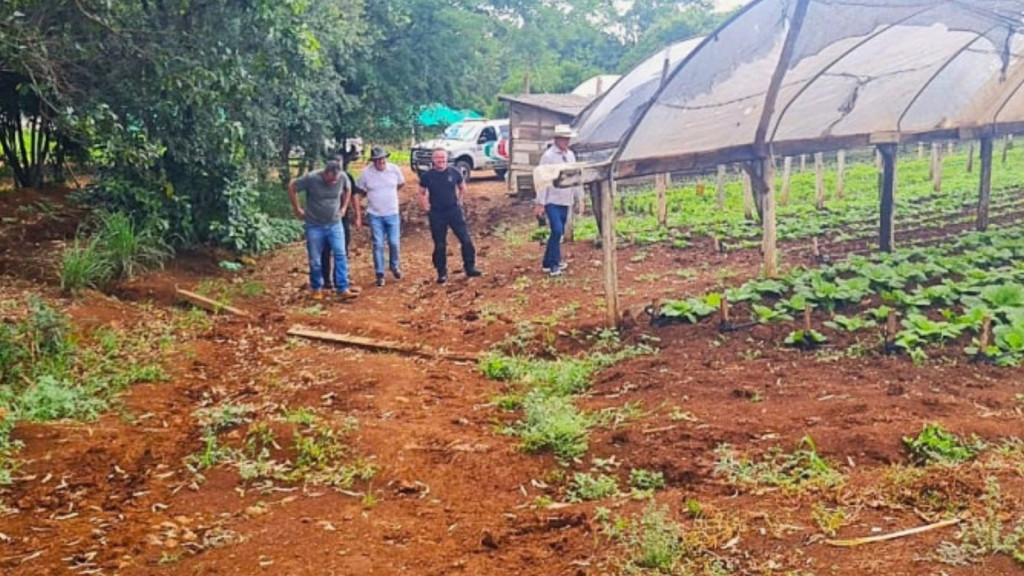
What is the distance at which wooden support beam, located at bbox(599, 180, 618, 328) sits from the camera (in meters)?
7.19

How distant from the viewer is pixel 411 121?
17.4 metres

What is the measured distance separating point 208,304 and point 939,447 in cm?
682

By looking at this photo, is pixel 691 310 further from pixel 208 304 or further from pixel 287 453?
pixel 208 304

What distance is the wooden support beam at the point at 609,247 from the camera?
23.6 feet

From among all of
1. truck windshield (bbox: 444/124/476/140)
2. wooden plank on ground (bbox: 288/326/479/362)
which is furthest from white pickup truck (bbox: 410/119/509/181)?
wooden plank on ground (bbox: 288/326/479/362)

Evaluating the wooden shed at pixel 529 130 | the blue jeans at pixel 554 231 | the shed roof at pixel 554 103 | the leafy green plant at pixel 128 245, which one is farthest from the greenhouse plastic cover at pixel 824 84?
the wooden shed at pixel 529 130

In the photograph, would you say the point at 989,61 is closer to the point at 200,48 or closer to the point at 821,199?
the point at 821,199

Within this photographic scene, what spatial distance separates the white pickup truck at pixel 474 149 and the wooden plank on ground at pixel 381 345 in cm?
1711

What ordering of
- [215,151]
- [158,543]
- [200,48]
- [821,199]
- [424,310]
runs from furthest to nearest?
[821,199] < [215,151] < [424,310] < [200,48] < [158,543]

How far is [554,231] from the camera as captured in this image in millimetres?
10328

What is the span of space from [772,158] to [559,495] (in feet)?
17.9

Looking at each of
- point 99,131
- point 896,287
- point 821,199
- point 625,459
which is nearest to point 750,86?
point 896,287

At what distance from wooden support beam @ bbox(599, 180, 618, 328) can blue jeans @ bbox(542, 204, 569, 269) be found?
9.81 feet

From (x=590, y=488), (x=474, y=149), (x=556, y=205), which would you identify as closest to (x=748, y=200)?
(x=556, y=205)
